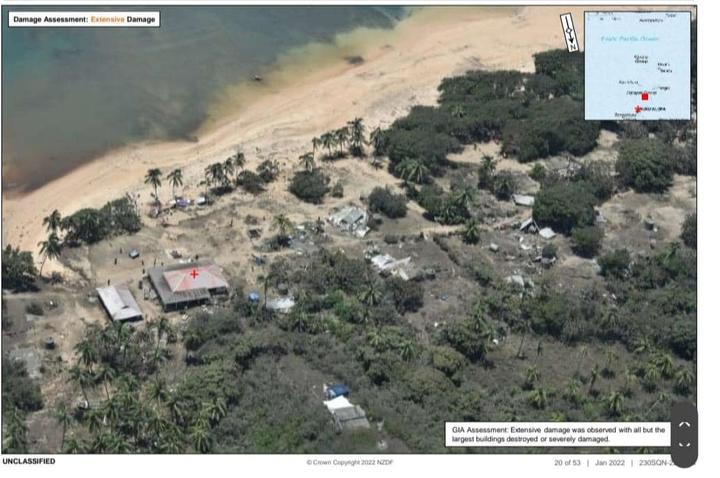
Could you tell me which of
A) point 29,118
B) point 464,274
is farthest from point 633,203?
point 29,118

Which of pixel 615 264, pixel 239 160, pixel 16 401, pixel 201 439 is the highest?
pixel 239 160

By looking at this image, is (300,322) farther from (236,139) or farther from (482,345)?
(236,139)

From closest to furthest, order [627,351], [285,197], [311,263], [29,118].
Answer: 1. [627,351]
2. [311,263]
3. [285,197]
4. [29,118]

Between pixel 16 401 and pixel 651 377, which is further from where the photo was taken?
pixel 651 377

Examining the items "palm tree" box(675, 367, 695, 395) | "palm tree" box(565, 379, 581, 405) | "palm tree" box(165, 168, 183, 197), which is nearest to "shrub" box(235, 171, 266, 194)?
"palm tree" box(165, 168, 183, 197)

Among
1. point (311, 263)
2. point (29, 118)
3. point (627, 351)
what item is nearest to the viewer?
point (627, 351)

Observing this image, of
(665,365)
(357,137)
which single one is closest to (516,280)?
(665,365)

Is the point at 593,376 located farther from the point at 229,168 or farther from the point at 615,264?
the point at 229,168
